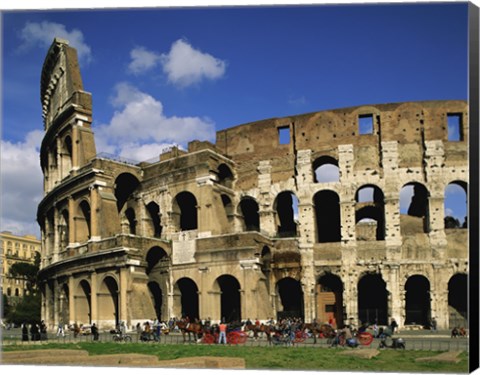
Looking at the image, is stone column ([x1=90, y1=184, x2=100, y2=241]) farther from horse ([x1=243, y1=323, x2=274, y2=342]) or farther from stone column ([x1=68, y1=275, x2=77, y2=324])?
horse ([x1=243, y1=323, x2=274, y2=342])

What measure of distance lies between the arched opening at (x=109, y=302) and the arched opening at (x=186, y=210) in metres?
4.34

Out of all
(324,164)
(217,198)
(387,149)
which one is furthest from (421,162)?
(217,198)

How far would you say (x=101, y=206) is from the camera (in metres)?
31.4

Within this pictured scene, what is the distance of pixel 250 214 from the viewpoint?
34.3 m

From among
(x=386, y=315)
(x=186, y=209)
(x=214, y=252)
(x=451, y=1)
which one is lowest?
(x=386, y=315)

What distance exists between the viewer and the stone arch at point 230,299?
3116 cm

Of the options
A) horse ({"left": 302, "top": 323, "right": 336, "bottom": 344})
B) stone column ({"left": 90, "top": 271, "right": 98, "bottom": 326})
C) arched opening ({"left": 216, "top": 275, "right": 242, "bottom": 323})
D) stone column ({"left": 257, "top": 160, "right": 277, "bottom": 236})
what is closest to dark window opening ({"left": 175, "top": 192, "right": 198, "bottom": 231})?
stone column ({"left": 257, "top": 160, "right": 277, "bottom": 236})

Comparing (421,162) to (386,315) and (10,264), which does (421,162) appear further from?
(10,264)

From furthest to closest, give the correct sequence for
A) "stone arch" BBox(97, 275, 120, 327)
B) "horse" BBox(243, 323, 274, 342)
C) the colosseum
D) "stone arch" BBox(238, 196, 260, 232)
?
1. "stone arch" BBox(238, 196, 260, 232)
2. "stone arch" BBox(97, 275, 120, 327)
3. the colosseum
4. "horse" BBox(243, 323, 274, 342)

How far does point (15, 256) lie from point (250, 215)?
1524 inches

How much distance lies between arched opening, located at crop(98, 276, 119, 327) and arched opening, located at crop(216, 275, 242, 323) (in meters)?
4.94

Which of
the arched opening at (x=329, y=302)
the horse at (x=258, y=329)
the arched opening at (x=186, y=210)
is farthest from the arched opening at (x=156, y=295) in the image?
the horse at (x=258, y=329)

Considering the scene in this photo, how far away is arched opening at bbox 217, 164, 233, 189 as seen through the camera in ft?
107

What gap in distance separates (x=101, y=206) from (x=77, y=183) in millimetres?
2436
